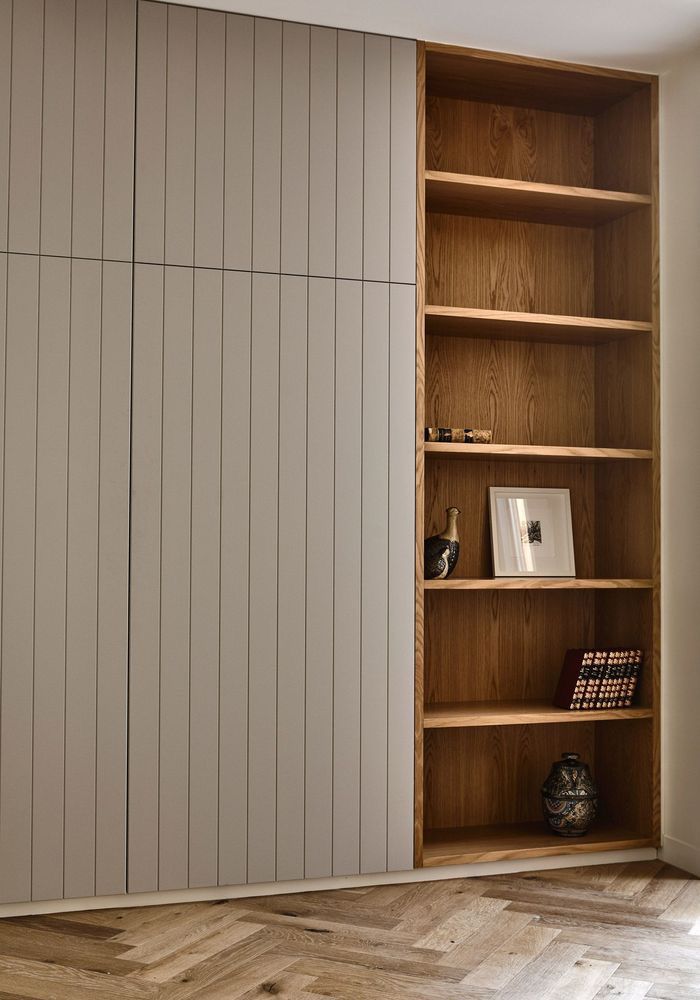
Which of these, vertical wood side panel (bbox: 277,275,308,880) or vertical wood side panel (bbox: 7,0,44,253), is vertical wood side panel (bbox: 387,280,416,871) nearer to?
vertical wood side panel (bbox: 277,275,308,880)

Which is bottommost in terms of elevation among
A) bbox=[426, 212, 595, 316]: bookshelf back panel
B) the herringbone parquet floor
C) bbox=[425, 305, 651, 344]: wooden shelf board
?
the herringbone parquet floor

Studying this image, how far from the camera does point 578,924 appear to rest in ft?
8.77

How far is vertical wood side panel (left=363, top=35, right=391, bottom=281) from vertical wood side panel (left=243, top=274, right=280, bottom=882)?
331 millimetres

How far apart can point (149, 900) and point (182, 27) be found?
8.02 ft

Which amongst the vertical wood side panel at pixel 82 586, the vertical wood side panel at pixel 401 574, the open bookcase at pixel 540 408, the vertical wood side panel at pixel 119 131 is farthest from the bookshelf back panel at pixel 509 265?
the vertical wood side panel at pixel 82 586

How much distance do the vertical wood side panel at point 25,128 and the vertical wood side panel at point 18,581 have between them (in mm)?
81

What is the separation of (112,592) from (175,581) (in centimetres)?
17

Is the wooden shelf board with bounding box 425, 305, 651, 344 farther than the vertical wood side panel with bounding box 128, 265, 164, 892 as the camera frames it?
Yes

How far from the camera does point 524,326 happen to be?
128 inches

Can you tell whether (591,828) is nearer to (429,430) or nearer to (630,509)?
(630,509)

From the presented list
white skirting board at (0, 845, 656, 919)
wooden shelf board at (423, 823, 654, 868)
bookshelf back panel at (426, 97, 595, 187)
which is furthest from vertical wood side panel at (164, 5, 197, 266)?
wooden shelf board at (423, 823, 654, 868)

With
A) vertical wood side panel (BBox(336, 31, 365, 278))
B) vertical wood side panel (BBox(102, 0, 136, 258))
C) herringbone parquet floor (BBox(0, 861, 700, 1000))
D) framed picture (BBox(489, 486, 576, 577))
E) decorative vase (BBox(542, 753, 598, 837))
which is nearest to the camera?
herringbone parquet floor (BBox(0, 861, 700, 1000))

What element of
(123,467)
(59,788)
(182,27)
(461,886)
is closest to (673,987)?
(461,886)

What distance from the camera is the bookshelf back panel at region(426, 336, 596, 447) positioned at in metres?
3.44
